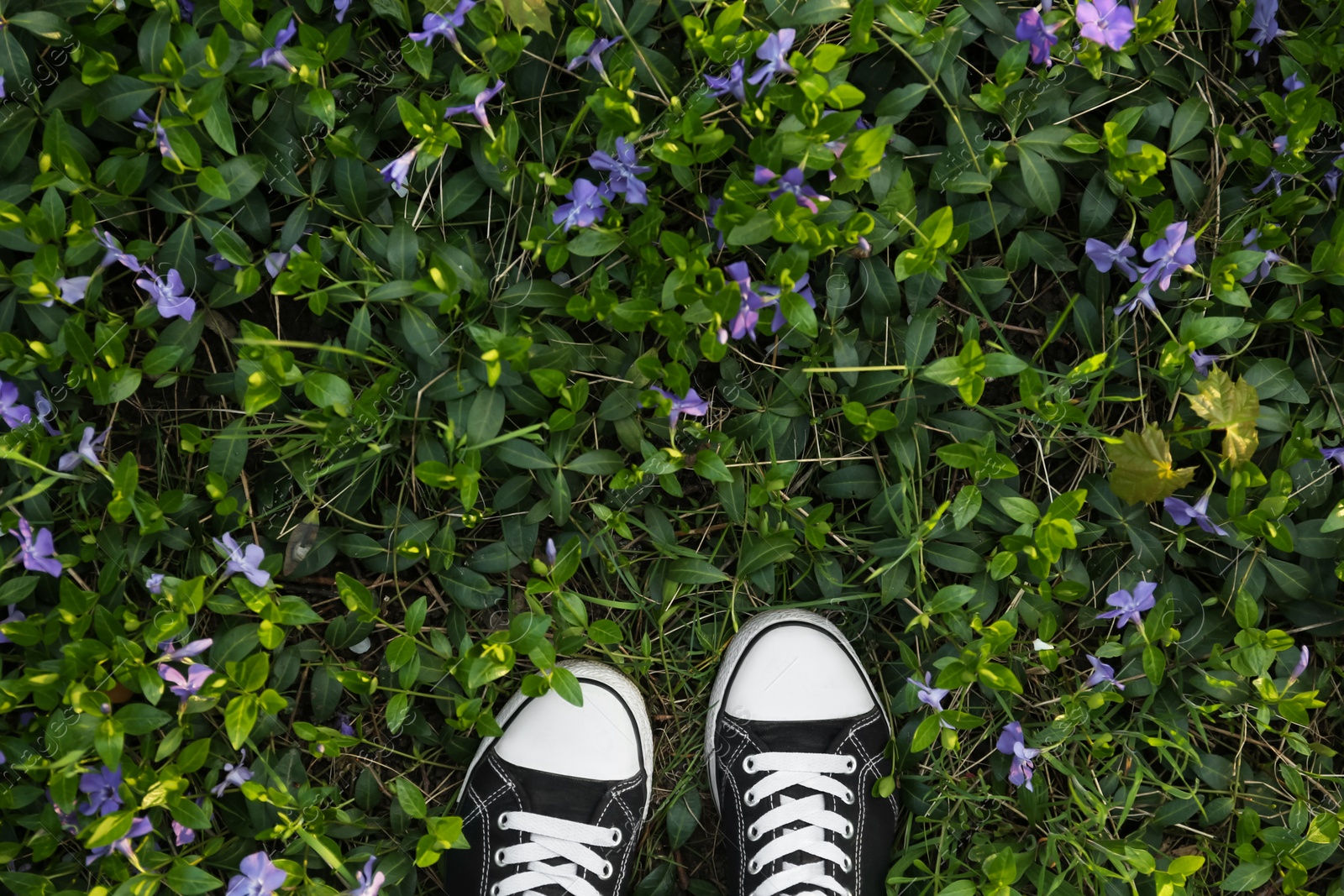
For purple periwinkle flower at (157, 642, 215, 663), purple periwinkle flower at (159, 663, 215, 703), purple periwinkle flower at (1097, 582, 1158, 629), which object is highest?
purple periwinkle flower at (157, 642, 215, 663)

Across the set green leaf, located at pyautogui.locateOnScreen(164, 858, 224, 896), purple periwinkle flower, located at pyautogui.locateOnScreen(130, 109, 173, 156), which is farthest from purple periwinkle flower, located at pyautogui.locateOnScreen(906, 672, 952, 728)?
purple periwinkle flower, located at pyautogui.locateOnScreen(130, 109, 173, 156)

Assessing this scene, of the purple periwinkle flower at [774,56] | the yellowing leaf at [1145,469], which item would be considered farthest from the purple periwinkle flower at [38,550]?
the yellowing leaf at [1145,469]

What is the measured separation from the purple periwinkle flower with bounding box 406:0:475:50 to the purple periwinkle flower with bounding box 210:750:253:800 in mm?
1718

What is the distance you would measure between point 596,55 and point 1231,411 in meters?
1.70

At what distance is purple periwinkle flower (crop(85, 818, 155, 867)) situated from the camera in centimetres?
187

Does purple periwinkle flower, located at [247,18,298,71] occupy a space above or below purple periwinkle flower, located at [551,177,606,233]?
above

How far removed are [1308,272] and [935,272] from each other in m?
0.93

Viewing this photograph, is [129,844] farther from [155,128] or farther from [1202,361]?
[1202,361]

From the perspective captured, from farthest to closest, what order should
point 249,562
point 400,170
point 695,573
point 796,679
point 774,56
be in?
point 796,679, point 695,573, point 249,562, point 400,170, point 774,56

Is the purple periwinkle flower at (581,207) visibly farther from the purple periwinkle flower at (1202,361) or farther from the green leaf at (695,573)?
the purple periwinkle flower at (1202,361)

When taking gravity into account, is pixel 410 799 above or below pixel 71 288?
below

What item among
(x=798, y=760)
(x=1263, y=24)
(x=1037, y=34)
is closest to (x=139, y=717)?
(x=798, y=760)

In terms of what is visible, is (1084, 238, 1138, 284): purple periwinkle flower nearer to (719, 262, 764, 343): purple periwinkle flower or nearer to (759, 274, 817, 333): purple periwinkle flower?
(759, 274, 817, 333): purple periwinkle flower

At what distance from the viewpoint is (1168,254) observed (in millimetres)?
1861
